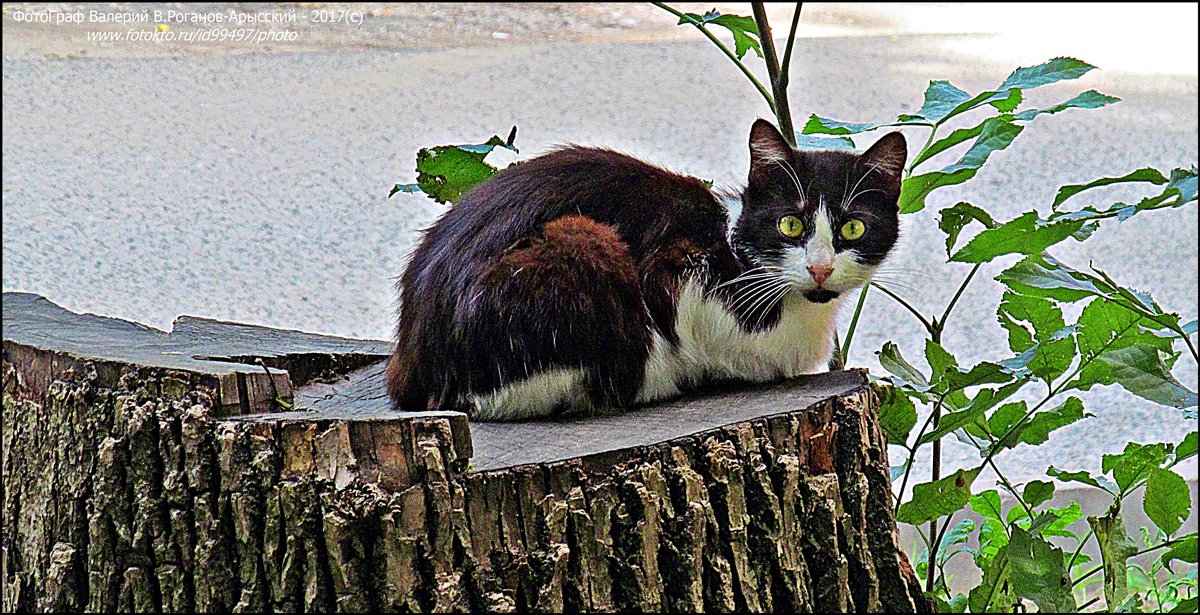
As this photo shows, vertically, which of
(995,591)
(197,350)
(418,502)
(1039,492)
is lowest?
(995,591)

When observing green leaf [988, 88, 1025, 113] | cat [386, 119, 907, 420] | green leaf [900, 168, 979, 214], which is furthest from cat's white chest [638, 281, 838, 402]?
green leaf [988, 88, 1025, 113]

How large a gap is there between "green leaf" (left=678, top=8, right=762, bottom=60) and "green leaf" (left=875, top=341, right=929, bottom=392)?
0.31 m

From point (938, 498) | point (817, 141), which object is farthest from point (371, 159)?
point (938, 498)

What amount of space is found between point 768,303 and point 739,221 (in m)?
0.08

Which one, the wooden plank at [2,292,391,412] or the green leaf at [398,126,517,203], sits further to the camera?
the green leaf at [398,126,517,203]

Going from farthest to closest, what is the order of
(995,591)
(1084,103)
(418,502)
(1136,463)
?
1. (995,591)
2. (1136,463)
3. (1084,103)
4. (418,502)

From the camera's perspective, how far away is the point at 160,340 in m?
1.07

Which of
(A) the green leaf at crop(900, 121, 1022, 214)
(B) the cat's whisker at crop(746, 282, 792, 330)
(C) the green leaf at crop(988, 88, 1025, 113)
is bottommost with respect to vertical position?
(B) the cat's whisker at crop(746, 282, 792, 330)

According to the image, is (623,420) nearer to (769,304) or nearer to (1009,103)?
(769,304)

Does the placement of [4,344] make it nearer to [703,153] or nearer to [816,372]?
[816,372]

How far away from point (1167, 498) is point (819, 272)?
350mm

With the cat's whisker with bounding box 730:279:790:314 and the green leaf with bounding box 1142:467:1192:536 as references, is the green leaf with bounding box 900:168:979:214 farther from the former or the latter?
the green leaf with bounding box 1142:467:1192:536

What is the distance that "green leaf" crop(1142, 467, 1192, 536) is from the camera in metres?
0.97

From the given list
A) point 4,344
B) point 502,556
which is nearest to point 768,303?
point 502,556
